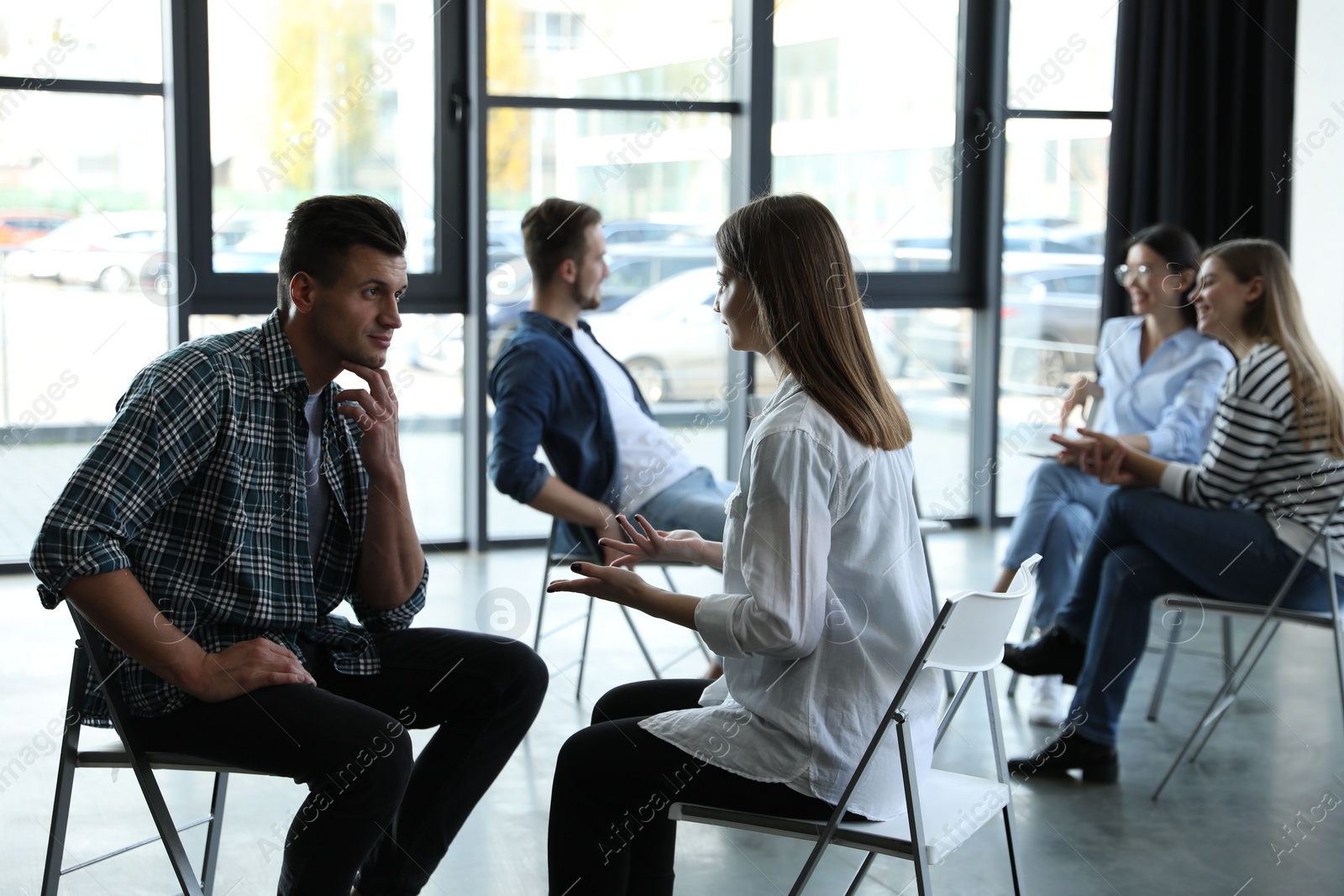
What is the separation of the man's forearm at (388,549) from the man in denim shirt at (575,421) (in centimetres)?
92

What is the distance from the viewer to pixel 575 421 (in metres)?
3.12

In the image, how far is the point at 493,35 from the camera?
478cm

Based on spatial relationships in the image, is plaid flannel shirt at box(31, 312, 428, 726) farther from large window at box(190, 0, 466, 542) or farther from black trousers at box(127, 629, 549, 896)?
large window at box(190, 0, 466, 542)

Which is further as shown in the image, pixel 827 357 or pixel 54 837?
pixel 54 837

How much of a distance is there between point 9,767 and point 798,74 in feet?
12.6

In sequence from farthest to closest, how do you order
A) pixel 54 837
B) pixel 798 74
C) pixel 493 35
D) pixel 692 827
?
pixel 798 74 → pixel 493 35 → pixel 692 827 → pixel 54 837

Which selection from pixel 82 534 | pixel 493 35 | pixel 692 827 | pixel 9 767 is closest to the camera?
pixel 82 534

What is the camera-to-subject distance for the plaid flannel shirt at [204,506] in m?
1.62

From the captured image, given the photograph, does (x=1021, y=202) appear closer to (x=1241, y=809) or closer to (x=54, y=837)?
(x=1241, y=809)

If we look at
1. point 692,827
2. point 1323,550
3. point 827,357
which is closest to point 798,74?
point 1323,550

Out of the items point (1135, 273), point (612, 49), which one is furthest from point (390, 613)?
point (612, 49)

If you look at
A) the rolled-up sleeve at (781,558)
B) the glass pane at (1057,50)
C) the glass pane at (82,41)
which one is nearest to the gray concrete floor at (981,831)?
the rolled-up sleeve at (781,558)

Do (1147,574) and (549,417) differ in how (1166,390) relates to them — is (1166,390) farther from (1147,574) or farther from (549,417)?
(549,417)

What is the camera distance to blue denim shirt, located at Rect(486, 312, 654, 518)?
2.99 m
